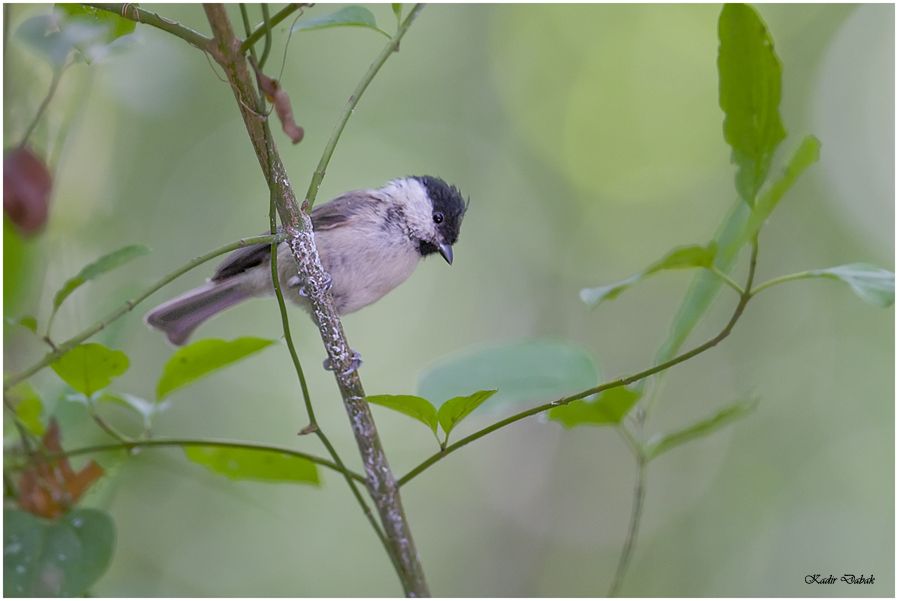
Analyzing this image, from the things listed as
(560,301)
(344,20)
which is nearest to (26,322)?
(344,20)

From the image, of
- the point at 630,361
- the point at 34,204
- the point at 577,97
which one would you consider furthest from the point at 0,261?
the point at 577,97

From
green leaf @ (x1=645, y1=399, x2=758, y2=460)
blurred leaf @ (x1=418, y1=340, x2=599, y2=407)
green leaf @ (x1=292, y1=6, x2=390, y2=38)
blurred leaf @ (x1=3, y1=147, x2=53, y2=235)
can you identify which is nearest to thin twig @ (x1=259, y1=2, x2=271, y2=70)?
green leaf @ (x1=292, y1=6, x2=390, y2=38)

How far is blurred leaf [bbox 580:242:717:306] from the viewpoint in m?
1.16

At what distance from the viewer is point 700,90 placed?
7016 millimetres

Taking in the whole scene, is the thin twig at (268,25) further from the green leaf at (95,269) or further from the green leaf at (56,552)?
the green leaf at (56,552)

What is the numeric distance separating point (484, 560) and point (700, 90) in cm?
422

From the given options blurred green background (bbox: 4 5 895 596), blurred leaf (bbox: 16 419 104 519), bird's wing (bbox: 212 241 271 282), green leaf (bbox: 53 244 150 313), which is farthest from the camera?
blurred green background (bbox: 4 5 895 596)

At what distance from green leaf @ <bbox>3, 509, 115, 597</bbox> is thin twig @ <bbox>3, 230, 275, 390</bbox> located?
0.29 meters

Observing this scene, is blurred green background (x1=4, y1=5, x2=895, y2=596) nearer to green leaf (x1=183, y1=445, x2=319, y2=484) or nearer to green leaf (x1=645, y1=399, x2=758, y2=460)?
green leaf (x1=183, y1=445, x2=319, y2=484)

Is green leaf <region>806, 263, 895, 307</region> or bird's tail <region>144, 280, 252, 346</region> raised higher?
bird's tail <region>144, 280, 252, 346</region>

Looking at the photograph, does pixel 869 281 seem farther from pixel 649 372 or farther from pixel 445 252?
pixel 445 252

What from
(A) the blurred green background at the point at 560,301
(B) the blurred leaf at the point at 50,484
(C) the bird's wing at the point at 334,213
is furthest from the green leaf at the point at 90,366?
(A) the blurred green background at the point at 560,301

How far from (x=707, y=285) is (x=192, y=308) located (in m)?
1.87

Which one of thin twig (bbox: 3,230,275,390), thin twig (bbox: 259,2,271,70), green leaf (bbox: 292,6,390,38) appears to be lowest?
thin twig (bbox: 3,230,275,390)
